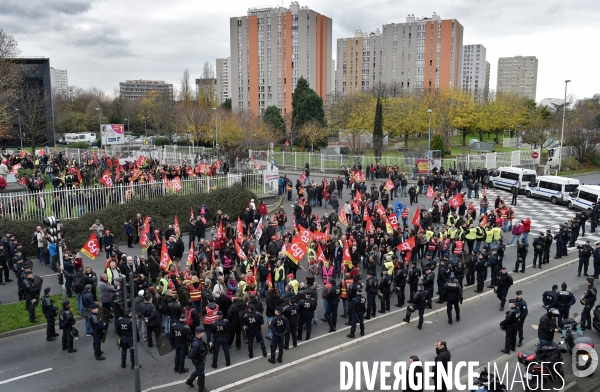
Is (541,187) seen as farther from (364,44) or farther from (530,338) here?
(364,44)

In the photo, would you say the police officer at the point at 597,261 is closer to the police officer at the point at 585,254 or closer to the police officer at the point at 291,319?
the police officer at the point at 585,254

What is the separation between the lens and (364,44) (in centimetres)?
14588

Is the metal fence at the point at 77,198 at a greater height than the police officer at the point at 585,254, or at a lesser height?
greater

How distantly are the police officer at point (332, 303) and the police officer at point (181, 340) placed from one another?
12.7 ft

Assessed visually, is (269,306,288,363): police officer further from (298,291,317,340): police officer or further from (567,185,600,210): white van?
(567,185,600,210): white van

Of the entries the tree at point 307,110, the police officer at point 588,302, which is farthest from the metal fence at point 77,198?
the tree at point 307,110

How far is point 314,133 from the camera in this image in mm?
63375

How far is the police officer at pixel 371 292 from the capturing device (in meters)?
13.5

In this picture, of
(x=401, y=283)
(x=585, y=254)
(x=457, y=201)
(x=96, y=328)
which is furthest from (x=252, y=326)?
(x=457, y=201)

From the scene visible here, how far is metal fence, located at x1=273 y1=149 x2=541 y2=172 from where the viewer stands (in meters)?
43.8

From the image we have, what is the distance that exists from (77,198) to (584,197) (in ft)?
94.0

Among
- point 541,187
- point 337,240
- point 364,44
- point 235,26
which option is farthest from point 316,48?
point 337,240

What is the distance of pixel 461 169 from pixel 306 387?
120ft

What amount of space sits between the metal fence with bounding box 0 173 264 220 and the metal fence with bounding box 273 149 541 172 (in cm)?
2121
